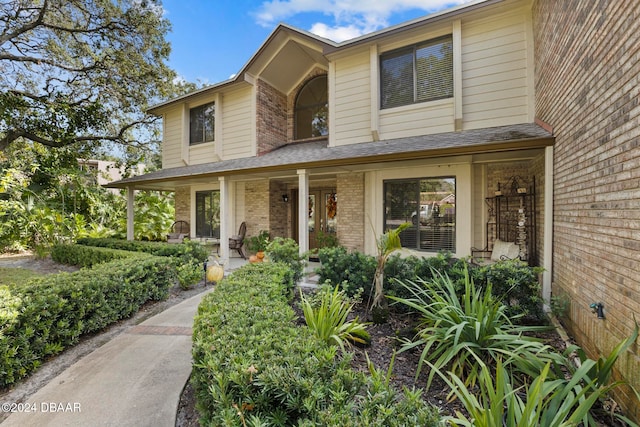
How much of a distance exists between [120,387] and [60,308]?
149 cm

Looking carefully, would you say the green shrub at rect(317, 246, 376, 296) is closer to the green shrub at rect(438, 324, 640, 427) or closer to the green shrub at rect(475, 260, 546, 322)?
the green shrub at rect(475, 260, 546, 322)

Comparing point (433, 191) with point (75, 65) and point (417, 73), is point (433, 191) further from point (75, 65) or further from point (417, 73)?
point (75, 65)

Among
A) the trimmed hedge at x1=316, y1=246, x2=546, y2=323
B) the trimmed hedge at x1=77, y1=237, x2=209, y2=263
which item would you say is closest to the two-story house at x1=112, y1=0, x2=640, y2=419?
the trimmed hedge at x1=316, y1=246, x2=546, y2=323

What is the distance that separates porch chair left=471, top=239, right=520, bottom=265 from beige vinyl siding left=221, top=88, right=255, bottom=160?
7.46 m

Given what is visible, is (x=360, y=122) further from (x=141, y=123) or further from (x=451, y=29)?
(x=141, y=123)

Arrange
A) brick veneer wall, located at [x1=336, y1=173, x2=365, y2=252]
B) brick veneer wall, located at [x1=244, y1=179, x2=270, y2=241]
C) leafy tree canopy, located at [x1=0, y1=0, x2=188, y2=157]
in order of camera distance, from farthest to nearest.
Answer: leafy tree canopy, located at [x1=0, y1=0, x2=188, y2=157], brick veneer wall, located at [x1=244, y1=179, x2=270, y2=241], brick veneer wall, located at [x1=336, y1=173, x2=365, y2=252]

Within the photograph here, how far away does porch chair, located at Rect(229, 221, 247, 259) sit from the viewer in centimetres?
999

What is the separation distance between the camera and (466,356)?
280cm

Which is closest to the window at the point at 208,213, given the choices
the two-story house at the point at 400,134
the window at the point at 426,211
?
the two-story house at the point at 400,134

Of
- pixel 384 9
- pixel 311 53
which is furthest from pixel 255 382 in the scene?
pixel 384 9

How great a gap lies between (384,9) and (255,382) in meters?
11.1

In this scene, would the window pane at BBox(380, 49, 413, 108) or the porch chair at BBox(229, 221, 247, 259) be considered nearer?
the window pane at BBox(380, 49, 413, 108)

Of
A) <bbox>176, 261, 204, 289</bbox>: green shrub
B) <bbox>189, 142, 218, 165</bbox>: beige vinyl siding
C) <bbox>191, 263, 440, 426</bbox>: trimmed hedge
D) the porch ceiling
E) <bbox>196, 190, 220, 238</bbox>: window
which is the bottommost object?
<bbox>176, 261, 204, 289</bbox>: green shrub

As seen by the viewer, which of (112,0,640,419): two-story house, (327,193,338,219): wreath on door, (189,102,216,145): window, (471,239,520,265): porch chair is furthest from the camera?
(189,102,216,145): window
